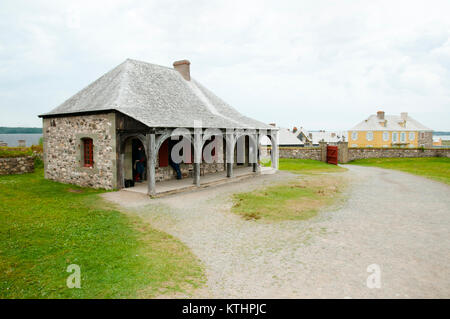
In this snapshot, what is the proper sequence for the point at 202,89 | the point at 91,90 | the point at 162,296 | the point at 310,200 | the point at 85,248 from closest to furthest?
1. the point at 162,296
2. the point at 85,248
3. the point at 310,200
4. the point at 91,90
5. the point at 202,89

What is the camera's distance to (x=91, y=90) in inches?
630

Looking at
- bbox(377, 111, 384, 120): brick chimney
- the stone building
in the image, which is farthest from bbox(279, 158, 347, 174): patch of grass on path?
bbox(377, 111, 384, 120): brick chimney

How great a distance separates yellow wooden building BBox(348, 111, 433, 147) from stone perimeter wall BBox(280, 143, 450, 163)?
21.2 metres

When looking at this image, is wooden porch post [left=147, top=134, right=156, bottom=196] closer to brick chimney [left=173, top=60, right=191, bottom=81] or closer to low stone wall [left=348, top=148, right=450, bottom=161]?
brick chimney [left=173, top=60, right=191, bottom=81]

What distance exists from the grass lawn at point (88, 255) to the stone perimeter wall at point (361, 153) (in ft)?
73.6

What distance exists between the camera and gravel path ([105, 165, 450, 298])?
4.86m

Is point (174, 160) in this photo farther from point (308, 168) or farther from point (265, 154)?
point (265, 154)

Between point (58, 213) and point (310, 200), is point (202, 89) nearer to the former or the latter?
point (310, 200)

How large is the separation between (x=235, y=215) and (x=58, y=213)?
546cm

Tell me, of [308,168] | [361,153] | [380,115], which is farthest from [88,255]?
[380,115]

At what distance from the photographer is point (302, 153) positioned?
95.7 feet

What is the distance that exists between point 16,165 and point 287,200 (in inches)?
672

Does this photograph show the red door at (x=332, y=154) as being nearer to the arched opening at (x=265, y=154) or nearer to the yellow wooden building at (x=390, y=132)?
the arched opening at (x=265, y=154)
